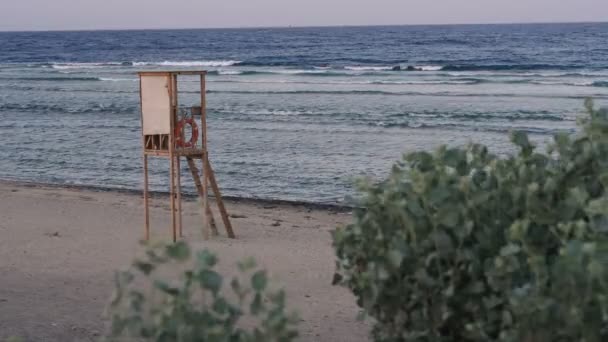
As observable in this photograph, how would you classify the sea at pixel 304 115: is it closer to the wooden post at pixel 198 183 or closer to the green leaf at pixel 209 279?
the green leaf at pixel 209 279

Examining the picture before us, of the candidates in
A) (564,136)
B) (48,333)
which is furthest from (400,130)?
(564,136)

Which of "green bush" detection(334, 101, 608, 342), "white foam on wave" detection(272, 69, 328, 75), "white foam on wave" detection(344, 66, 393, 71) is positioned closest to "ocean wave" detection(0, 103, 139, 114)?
"white foam on wave" detection(272, 69, 328, 75)

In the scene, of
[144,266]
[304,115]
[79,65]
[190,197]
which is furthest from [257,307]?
[79,65]

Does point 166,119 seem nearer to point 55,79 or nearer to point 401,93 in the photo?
point 401,93

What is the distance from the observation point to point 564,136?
3.52 metres

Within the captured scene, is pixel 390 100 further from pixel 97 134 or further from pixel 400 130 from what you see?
pixel 97 134

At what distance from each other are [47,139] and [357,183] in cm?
1852

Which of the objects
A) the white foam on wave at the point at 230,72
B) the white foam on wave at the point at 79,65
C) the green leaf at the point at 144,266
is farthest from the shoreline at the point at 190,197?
the white foam on wave at the point at 79,65

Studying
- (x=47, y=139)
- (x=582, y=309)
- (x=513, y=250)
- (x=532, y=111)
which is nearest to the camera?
(x=582, y=309)

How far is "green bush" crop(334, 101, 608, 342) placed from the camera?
2.98 m

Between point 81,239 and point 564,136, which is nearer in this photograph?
point 564,136

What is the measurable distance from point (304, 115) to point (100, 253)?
14931 mm

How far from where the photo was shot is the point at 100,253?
9.70m

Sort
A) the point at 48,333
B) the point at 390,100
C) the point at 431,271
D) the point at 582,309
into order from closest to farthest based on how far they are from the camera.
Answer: the point at 582,309
the point at 431,271
the point at 48,333
the point at 390,100
